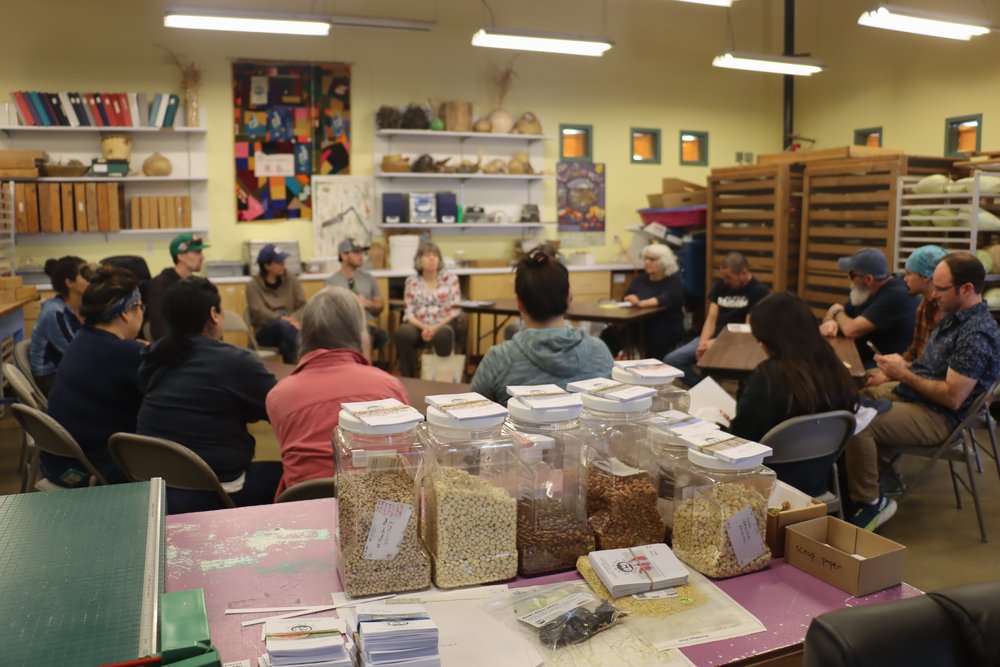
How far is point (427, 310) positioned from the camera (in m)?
7.04

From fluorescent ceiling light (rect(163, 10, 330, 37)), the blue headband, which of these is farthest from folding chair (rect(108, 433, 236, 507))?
fluorescent ceiling light (rect(163, 10, 330, 37))

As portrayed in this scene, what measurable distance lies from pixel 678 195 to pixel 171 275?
5451 millimetres

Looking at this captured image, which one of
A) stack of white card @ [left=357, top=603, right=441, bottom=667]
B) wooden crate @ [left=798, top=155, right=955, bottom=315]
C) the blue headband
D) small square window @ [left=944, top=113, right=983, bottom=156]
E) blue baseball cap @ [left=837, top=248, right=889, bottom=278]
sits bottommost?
stack of white card @ [left=357, top=603, right=441, bottom=667]

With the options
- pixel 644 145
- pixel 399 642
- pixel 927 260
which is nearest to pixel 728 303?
pixel 927 260

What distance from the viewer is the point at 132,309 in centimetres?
341

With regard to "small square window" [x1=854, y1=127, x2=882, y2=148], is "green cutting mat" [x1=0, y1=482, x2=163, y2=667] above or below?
below

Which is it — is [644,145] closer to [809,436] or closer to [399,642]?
[809,436]

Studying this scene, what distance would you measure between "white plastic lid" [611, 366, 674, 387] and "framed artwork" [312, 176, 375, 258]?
6.64 m

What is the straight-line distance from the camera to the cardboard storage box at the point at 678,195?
9.16 metres

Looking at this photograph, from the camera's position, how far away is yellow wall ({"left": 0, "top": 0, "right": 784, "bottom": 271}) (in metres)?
7.63

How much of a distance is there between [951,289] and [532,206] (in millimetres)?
5574

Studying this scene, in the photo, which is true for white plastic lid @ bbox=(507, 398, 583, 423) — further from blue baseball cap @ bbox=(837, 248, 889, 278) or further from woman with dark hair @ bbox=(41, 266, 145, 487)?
blue baseball cap @ bbox=(837, 248, 889, 278)

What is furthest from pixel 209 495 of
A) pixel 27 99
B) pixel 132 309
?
pixel 27 99

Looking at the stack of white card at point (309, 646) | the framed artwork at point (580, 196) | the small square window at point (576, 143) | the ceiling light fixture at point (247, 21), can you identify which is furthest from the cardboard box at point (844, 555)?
the small square window at point (576, 143)
